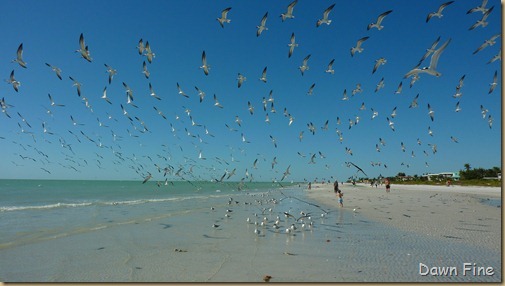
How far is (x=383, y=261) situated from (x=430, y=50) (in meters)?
9.18

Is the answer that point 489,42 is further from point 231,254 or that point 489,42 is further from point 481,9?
point 231,254

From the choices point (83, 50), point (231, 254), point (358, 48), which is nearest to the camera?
point (231, 254)

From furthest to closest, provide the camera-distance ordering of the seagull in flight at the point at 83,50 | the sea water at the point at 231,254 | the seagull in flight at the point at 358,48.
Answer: the seagull in flight at the point at 358,48, the seagull in flight at the point at 83,50, the sea water at the point at 231,254

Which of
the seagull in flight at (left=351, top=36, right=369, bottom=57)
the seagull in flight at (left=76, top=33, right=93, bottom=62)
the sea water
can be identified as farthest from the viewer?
the seagull in flight at (left=351, top=36, right=369, bottom=57)

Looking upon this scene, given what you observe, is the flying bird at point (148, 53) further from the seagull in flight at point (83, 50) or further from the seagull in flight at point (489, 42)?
the seagull in flight at point (489, 42)

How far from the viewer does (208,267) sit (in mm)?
9117

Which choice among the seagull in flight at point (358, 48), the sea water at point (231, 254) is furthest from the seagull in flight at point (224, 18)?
the sea water at point (231, 254)

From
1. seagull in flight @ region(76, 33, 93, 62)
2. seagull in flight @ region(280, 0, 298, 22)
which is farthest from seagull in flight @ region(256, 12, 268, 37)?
seagull in flight @ region(76, 33, 93, 62)

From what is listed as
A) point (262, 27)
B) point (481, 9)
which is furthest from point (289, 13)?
point (481, 9)

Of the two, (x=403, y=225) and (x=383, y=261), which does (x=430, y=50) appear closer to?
(x=403, y=225)

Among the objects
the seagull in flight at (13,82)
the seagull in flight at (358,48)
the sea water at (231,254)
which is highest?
the seagull in flight at (358,48)

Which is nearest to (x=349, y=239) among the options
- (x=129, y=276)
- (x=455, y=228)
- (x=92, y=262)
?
(x=455, y=228)

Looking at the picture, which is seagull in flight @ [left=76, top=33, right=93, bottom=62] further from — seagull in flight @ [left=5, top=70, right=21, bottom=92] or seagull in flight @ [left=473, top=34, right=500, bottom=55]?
seagull in flight @ [left=473, top=34, right=500, bottom=55]

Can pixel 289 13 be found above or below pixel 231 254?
above
